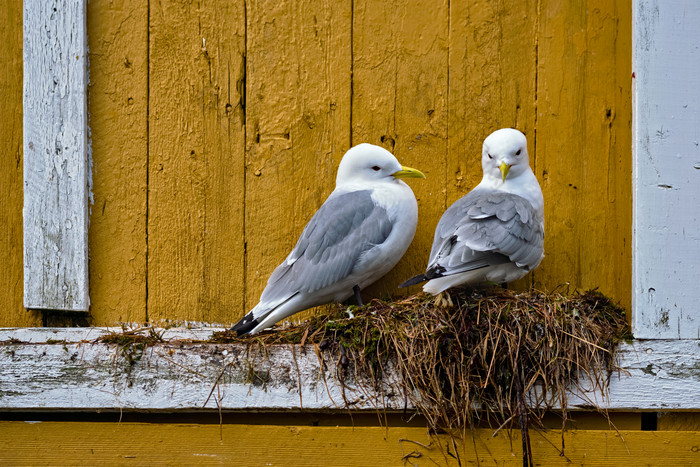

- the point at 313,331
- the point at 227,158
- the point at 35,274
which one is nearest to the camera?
the point at 313,331

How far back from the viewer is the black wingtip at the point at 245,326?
2.32 metres

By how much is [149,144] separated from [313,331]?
0.98 meters

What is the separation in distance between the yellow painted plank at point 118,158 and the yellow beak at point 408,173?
0.96 metres

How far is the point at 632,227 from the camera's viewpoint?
2.31m

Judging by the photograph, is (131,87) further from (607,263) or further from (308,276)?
(607,263)

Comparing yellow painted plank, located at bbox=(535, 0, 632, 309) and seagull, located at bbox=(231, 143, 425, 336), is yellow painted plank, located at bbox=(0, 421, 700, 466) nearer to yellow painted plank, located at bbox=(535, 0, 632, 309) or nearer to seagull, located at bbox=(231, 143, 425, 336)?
seagull, located at bbox=(231, 143, 425, 336)

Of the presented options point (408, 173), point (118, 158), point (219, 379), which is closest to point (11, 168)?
point (118, 158)

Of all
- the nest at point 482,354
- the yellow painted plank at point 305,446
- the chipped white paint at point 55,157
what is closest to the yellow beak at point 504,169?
the nest at point 482,354

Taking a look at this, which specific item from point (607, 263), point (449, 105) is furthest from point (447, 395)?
point (449, 105)

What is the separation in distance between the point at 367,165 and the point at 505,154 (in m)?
0.49

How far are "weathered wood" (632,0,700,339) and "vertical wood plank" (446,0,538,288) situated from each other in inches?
16.0

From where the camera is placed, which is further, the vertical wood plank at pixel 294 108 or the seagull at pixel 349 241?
the vertical wood plank at pixel 294 108

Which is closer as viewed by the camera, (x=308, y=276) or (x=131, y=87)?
(x=308, y=276)

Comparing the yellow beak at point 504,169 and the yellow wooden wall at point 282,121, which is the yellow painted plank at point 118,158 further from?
the yellow beak at point 504,169
